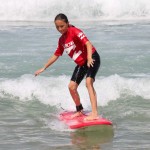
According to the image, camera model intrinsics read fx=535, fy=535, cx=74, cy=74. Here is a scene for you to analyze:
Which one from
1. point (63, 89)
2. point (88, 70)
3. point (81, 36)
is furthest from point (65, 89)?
point (81, 36)

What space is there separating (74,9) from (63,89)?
15.2m

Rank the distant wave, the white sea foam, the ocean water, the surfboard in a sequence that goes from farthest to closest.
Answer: the distant wave → the white sea foam → the surfboard → the ocean water

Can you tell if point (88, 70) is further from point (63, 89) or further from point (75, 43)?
point (63, 89)

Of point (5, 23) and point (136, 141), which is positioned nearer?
point (136, 141)

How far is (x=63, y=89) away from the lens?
10258mm

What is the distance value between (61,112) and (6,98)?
1.61m

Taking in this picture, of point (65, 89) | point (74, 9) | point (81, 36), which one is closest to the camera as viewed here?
point (81, 36)

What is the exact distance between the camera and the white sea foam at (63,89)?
382 inches

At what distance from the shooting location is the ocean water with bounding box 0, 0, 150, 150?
7.00 meters

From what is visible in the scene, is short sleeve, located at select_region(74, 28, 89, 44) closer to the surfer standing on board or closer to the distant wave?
the surfer standing on board

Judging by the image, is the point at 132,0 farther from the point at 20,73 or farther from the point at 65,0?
the point at 20,73

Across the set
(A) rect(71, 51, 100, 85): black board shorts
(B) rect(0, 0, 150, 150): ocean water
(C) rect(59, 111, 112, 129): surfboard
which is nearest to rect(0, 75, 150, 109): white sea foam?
(B) rect(0, 0, 150, 150): ocean water

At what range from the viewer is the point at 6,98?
983cm

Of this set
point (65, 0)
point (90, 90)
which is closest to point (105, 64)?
point (90, 90)
